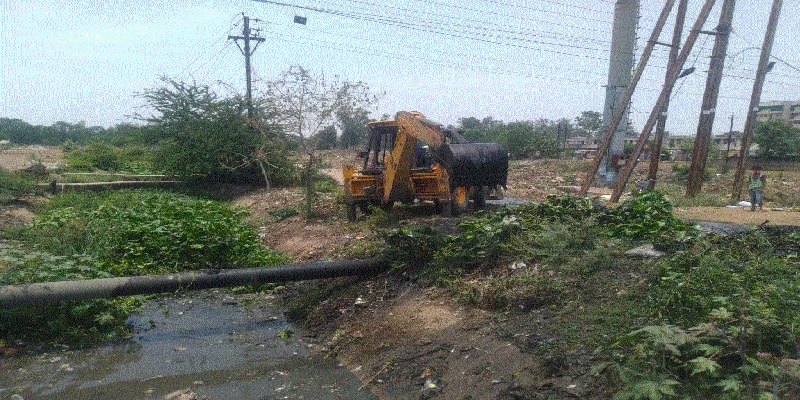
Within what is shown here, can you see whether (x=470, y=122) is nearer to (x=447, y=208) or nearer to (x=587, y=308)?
(x=447, y=208)

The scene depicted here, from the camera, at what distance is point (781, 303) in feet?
14.9

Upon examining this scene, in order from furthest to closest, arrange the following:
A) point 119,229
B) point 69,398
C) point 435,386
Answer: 1. point 119,229
2. point 69,398
3. point 435,386

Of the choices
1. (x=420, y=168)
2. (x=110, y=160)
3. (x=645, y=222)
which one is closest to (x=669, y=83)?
(x=420, y=168)

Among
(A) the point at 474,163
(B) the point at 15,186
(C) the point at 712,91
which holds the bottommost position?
(B) the point at 15,186

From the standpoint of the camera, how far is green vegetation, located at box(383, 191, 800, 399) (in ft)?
13.1

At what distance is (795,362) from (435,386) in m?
2.80

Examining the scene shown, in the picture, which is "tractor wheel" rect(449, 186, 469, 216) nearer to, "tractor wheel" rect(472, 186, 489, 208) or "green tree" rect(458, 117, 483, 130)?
"tractor wheel" rect(472, 186, 489, 208)

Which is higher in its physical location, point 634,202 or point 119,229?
point 634,202

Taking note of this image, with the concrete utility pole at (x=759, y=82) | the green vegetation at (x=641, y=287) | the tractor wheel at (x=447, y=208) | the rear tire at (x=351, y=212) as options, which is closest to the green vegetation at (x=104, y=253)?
the rear tire at (x=351, y=212)

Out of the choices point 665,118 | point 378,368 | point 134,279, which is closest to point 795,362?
point 378,368

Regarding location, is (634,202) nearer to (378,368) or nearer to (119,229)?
(378,368)

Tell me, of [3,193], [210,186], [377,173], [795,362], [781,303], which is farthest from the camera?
[210,186]

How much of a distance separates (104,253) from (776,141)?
4017 cm

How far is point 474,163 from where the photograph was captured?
1254 centimetres
